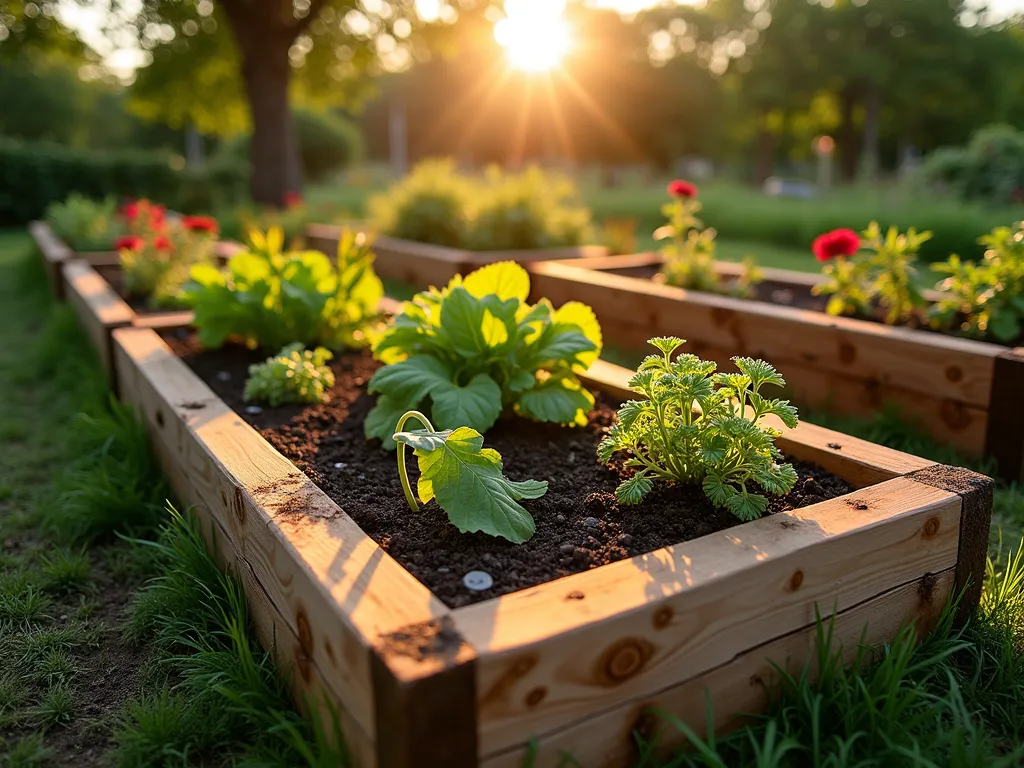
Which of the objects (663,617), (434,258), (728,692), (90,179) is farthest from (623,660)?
(90,179)

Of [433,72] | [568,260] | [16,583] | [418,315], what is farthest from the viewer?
[433,72]

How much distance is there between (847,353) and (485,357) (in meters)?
1.77

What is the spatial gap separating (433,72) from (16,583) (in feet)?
202

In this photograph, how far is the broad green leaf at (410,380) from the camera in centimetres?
242

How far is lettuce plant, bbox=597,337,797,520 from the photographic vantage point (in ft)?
Answer: 6.01

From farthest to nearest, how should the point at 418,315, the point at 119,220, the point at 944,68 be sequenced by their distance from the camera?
1. the point at 944,68
2. the point at 119,220
3. the point at 418,315

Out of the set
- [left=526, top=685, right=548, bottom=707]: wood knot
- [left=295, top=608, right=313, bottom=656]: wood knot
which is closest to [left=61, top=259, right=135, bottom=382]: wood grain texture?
A: [left=295, top=608, right=313, bottom=656]: wood knot

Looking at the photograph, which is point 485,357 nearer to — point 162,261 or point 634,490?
point 634,490

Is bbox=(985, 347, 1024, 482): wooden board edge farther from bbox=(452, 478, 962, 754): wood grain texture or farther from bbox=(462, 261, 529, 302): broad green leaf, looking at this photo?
bbox=(462, 261, 529, 302): broad green leaf

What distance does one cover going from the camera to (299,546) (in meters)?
1.64

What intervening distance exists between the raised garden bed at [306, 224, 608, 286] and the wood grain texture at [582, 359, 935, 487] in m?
3.88

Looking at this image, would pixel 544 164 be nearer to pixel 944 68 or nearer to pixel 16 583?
pixel 944 68

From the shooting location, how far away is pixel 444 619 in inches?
54.5

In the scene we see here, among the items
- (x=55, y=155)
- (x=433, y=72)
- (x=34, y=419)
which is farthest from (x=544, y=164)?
(x=34, y=419)
